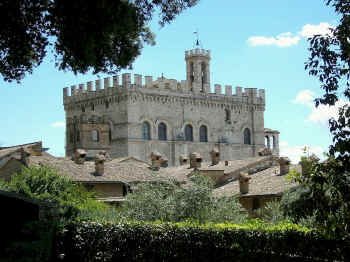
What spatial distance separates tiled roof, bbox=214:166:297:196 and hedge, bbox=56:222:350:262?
11228mm

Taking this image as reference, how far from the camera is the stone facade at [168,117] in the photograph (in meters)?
51.9

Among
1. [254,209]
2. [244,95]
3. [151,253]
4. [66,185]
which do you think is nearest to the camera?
[151,253]

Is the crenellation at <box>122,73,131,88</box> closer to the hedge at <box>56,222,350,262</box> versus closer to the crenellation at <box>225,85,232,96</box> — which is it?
the crenellation at <box>225,85,232,96</box>

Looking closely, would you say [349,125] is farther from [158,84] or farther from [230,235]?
[158,84]

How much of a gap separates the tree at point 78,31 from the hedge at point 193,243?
14.4 feet

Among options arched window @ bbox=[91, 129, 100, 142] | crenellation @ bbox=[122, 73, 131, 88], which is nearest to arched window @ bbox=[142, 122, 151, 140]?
crenellation @ bbox=[122, 73, 131, 88]

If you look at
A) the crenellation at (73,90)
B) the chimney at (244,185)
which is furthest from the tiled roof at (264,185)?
the crenellation at (73,90)

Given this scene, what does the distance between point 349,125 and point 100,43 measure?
8086 millimetres

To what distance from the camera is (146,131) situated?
53.3 meters

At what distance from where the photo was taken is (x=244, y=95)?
60.8 m

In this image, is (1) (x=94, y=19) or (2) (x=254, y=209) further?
(2) (x=254, y=209)

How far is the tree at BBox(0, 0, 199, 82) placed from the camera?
46.8ft

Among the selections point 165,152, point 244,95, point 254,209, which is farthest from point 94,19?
point 244,95

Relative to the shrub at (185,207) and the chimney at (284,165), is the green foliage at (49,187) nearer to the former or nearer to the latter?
the shrub at (185,207)
